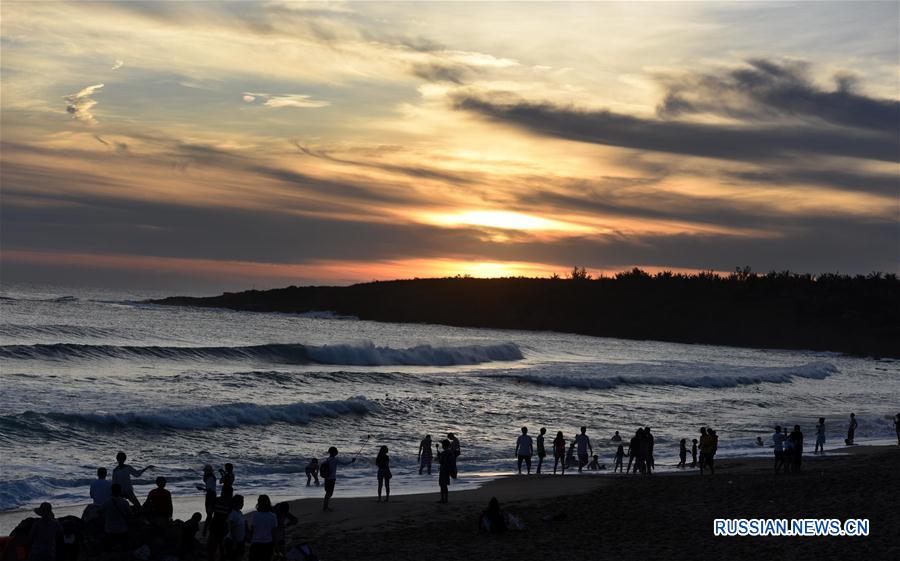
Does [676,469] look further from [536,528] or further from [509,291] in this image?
[509,291]

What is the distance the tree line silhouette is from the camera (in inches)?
4360

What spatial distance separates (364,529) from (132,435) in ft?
42.5

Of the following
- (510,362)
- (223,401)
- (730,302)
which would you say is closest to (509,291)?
(730,302)

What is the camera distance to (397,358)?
65062mm

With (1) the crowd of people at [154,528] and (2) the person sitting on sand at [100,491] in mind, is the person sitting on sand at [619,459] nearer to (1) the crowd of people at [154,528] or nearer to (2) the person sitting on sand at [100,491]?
(1) the crowd of people at [154,528]

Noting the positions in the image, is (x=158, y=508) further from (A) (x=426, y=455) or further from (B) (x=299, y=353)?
(B) (x=299, y=353)

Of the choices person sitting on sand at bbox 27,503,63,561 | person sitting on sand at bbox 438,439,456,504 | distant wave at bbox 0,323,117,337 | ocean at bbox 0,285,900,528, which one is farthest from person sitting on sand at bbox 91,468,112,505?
distant wave at bbox 0,323,117,337

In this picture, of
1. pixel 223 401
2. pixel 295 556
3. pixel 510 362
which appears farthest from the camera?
pixel 510 362

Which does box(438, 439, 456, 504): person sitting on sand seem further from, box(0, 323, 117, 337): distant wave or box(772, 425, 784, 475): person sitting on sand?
box(0, 323, 117, 337): distant wave

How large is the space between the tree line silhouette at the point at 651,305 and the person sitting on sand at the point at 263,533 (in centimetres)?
9939

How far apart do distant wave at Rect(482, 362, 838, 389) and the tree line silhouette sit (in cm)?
4298

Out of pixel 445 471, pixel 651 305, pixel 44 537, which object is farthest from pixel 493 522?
pixel 651 305

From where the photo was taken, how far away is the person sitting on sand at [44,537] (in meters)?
11.6

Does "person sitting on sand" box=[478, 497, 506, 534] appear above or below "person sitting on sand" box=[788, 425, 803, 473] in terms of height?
below
